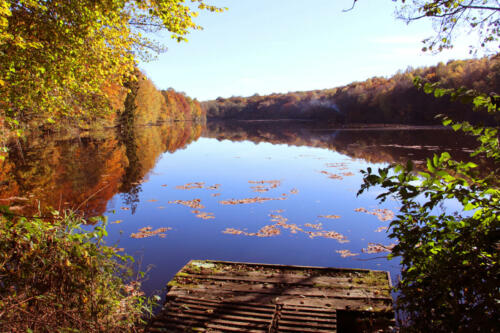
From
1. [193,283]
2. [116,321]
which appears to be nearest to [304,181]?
[193,283]

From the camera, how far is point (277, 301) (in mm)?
5449

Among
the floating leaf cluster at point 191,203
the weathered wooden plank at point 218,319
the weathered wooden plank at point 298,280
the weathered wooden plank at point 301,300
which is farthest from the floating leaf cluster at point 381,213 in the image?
the weathered wooden plank at point 218,319

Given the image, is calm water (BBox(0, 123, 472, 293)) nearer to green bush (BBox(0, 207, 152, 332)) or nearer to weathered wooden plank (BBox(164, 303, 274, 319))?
green bush (BBox(0, 207, 152, 332))

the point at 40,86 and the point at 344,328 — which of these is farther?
the point at 40,86

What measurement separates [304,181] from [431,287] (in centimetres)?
1526

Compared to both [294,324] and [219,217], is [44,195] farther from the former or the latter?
[294,324]

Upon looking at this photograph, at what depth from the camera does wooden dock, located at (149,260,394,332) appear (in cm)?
491

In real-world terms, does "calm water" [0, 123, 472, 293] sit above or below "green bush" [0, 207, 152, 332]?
below

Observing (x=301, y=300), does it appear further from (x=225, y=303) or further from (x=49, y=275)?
(x=49, y=275)

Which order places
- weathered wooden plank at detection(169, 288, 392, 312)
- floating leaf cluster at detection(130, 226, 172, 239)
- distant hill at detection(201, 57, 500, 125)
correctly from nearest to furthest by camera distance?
weathered wooden plank at detection(169, 288, 392, 312)
floating leaf cluster at detection(130, 226, 172, 239)
distant hill at detection(201, 57, 500, 125)

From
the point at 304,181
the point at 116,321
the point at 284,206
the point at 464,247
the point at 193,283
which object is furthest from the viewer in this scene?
the point at 304,181

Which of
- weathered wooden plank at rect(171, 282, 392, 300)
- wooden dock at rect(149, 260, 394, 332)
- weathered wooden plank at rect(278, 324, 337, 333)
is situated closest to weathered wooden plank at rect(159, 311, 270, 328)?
wooden dock at rect(149, 260, 394, 332)

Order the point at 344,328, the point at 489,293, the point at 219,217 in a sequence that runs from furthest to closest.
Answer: the point at 219,217
the point at 344,328
the point at 489,293

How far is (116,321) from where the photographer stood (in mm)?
4559
